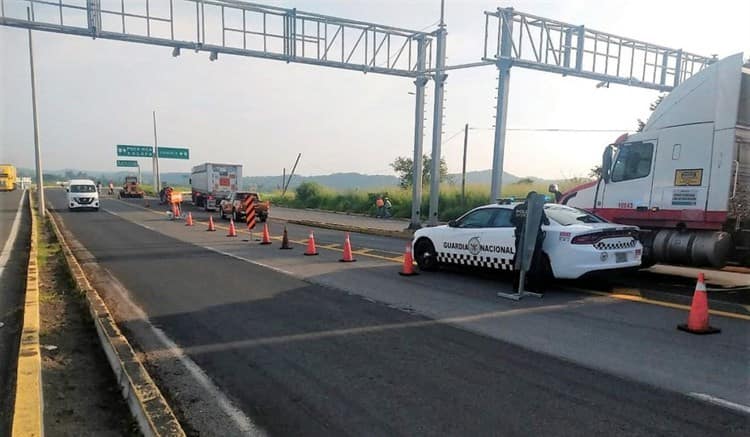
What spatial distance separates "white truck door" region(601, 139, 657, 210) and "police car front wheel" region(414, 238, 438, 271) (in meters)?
3.78

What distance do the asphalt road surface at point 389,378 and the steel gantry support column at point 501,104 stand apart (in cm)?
1031

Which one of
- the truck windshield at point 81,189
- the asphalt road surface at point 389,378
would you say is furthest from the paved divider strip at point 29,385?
the truck windshield at point 81,189

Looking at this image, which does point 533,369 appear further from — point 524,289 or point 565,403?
point 524,289

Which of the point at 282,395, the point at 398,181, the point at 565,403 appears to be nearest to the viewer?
the point at 565,403

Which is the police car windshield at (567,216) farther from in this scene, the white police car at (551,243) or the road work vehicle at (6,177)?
the road work vehicle at (6,177)

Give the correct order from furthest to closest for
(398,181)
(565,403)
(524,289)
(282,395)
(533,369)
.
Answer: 1. (398,181)
2. (524,289)
3. (533,369)
4. (282,395)
5. (565,403)

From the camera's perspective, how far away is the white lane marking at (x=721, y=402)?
3928 millimetres

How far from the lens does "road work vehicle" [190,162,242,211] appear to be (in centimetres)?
Result: 3709

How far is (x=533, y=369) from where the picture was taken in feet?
15.9

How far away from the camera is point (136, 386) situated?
421 centimetres

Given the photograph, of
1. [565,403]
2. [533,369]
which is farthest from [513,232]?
[565,403]

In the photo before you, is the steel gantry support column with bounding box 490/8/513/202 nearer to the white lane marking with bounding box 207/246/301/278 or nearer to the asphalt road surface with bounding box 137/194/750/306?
the asphalt road surface with bounding box 137/194/750/306

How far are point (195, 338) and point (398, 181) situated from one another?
4838 cm

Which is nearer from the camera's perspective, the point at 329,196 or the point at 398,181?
the point at 329,196
